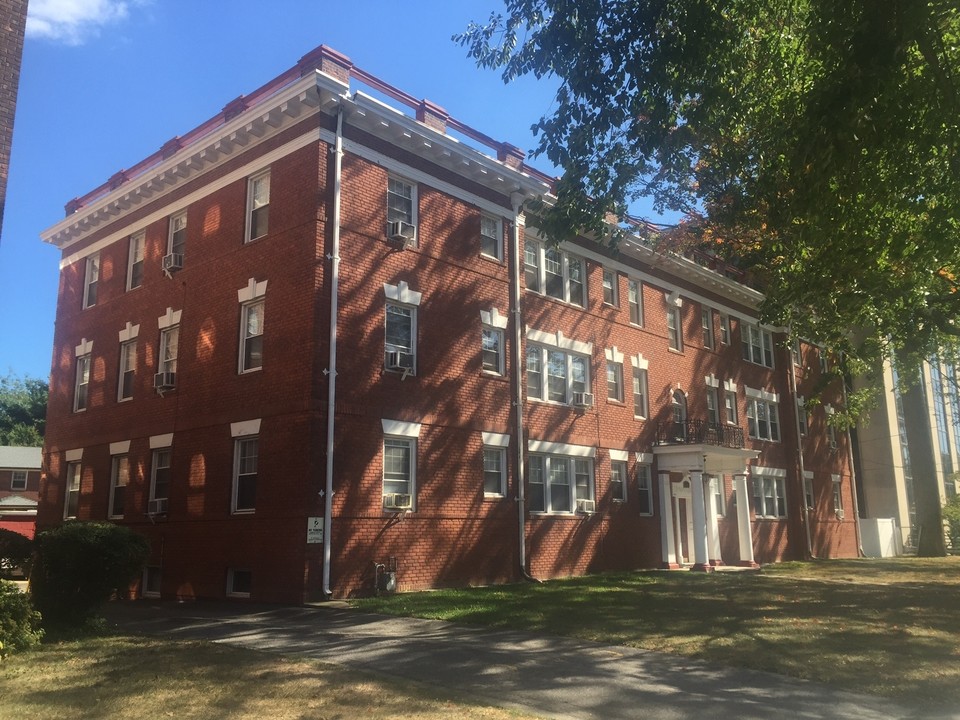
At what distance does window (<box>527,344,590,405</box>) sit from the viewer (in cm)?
2200

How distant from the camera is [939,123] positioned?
1066cm

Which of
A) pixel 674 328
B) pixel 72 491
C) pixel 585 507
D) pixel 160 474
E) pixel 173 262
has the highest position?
pixel 674 328

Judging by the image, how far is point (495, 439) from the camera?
65.8 feet

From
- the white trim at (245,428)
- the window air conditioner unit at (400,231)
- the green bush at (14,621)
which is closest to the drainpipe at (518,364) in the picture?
the window air conditioner unit at (400,231)

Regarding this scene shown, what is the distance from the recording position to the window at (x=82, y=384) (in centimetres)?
2273

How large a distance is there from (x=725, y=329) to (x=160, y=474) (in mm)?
20571

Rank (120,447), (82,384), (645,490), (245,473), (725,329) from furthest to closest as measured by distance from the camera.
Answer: (725,329) → (645,490) → (82,384) → (120,447) → (245,473)

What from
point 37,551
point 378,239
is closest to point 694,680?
point 37,551

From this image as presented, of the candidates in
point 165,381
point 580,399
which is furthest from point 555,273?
point 165,381

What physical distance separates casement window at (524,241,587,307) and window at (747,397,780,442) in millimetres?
10893

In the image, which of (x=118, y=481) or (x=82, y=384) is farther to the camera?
(x=82, y=384)

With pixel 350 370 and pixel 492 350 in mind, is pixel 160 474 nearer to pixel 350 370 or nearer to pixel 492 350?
pixel 350 370

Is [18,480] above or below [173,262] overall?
below

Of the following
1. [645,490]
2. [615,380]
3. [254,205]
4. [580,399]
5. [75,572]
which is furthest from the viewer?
[645,490]
